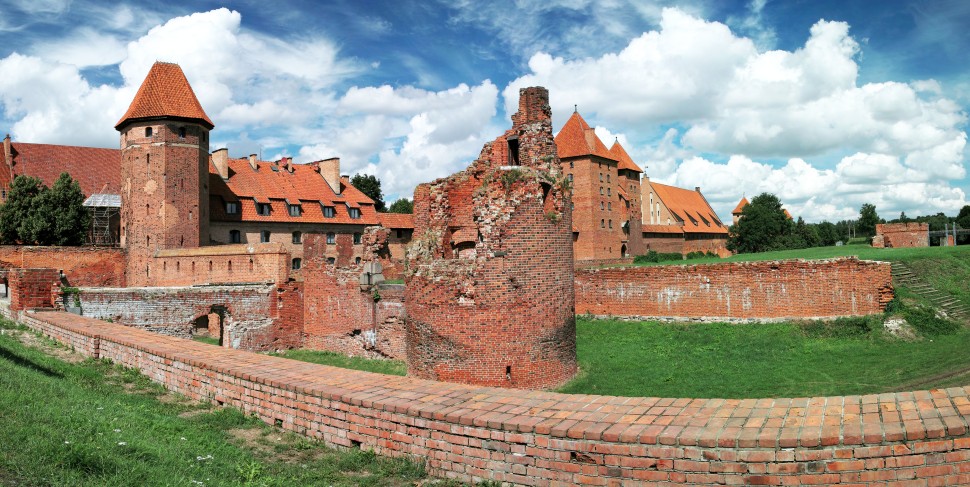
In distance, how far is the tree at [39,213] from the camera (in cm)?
3612

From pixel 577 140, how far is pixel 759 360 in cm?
3609

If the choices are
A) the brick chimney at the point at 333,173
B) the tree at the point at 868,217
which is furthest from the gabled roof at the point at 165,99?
the tree at the point at 868,217

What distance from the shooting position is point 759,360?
15211 mm

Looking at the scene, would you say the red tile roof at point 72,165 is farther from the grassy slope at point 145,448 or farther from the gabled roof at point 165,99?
the grassy slope at point 145,448

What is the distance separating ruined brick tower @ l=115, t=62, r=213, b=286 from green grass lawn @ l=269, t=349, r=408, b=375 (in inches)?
745

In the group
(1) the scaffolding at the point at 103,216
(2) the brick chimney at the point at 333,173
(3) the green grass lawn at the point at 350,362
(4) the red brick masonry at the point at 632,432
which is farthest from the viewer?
(2) the brick chimney at the point at 333,173

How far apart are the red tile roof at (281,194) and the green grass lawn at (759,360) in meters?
29.3

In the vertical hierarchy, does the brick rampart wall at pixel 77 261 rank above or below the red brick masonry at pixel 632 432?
above

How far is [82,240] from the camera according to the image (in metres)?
38.9

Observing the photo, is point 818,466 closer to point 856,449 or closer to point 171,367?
point 856,449

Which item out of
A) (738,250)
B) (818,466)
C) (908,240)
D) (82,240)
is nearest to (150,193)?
(82,240)

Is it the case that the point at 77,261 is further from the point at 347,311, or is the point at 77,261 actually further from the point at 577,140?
the point at 577,140

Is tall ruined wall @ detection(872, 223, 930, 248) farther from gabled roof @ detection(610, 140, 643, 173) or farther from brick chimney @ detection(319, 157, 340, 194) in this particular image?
brick chimney @ detection(319, 157, 340, 194)

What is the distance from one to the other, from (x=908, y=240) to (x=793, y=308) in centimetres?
1819
